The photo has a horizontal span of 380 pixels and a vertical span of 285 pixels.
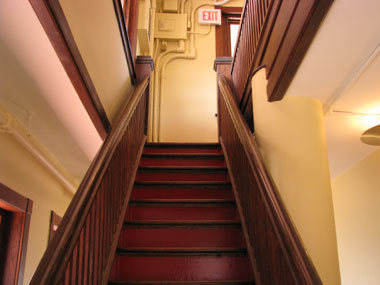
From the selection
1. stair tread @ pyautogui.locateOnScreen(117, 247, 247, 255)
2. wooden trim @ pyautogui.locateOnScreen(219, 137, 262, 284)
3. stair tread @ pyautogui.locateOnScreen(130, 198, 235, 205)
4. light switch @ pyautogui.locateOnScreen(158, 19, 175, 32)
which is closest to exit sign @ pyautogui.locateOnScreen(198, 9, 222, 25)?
light switch @ pyautogui.locateOnScreen(158, 19, 175, 32)

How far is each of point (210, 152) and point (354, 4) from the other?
8.84 feet

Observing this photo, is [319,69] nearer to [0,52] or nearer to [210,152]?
[0,52]

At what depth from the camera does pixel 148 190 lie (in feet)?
10.9

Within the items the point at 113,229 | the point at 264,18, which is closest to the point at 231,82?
the point at 264,18

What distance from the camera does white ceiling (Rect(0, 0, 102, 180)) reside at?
2064 millimetres

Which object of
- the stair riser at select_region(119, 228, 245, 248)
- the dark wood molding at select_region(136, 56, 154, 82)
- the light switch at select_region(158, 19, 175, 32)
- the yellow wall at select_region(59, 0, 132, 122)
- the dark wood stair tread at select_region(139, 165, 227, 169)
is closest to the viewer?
the yellow wall at select_region(59, 0, 132, 122)

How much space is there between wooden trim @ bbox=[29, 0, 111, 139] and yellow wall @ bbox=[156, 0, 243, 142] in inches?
103

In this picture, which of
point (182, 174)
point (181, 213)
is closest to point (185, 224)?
point (181, 213)

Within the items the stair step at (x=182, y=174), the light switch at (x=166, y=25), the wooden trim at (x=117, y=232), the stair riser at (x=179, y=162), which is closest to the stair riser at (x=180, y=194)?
the wooden trim at (x=117, y=232)

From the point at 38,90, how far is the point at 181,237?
1440 millimetres

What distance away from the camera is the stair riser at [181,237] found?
2745 millimetres

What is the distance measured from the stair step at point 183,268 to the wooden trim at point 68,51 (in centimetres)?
110

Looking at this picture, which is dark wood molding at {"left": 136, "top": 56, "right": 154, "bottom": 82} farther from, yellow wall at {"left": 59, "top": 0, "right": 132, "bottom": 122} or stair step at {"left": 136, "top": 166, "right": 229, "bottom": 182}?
stair step at {"left": 136, "top": 166, "right": 229, "bottom": 182}

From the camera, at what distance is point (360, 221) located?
398 centimetres
